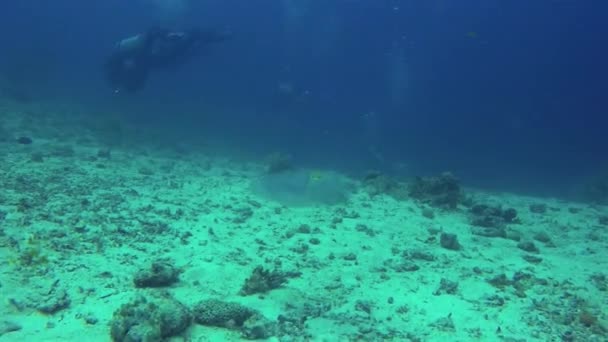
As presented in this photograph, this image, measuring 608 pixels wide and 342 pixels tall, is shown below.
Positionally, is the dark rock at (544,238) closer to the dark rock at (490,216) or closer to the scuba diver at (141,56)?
the dark rock at (490,216)

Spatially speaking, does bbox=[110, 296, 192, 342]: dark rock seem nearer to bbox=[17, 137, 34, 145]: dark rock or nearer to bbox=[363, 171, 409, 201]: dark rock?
bbox=[363, 171, 409, 201]: dark rock

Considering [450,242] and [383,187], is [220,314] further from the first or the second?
[383,187]

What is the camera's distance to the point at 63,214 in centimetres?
921

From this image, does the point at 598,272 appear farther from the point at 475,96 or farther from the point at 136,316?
the point at 475,96

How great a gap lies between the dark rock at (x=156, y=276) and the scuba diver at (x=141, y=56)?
814 inches

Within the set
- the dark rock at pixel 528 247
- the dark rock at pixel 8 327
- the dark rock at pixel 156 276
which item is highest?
the dark rock at pixel 528 247

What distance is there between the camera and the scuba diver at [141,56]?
24.8m

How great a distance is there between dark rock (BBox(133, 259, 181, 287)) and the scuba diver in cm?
2069

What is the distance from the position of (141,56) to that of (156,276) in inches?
826

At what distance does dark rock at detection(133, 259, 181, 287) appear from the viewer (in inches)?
271

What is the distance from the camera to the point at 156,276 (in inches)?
272

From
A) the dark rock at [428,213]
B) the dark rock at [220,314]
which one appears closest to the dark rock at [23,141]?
the dark rock at [220,314]

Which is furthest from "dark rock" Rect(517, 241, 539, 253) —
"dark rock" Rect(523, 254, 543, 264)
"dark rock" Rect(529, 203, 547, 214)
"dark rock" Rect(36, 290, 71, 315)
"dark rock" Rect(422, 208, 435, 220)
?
"dark rock" Rect(36, 290, 71, 315)

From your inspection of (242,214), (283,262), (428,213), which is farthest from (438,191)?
(283,262)
